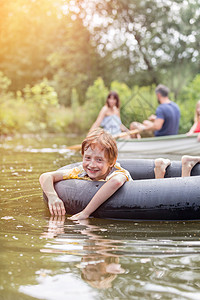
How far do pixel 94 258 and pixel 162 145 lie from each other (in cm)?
635

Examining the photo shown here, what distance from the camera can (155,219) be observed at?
13.4 ft

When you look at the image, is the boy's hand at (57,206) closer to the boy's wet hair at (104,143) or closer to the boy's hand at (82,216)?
the boy's hand at (82,216)

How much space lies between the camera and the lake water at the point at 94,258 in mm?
2422

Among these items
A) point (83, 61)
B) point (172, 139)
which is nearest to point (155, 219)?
point (172, 139)

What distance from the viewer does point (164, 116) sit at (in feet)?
29.3

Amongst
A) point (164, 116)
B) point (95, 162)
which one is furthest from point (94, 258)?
point (164, 116)

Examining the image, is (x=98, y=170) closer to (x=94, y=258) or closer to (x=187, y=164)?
(x=187, y=164)

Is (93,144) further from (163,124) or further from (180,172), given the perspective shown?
(163,124)

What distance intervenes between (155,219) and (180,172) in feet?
3.62

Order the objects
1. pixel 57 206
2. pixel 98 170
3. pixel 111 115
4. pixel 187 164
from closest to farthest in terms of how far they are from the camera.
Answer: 1. pixel 98 170
2. pixel 57 206
3. pixel 187 164
4. pixel 111 115

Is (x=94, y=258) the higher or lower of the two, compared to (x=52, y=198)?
lower

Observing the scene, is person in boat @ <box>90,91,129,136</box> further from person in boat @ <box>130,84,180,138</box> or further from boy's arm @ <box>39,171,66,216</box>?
boy's arm @ <box>39,171,66,216</box>

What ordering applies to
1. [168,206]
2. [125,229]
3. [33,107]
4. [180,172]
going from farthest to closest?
1. [33,107]
2. [180,172]
3. [168,206]
4. [125,229]

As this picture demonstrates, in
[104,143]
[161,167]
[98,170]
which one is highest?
[104,143]
